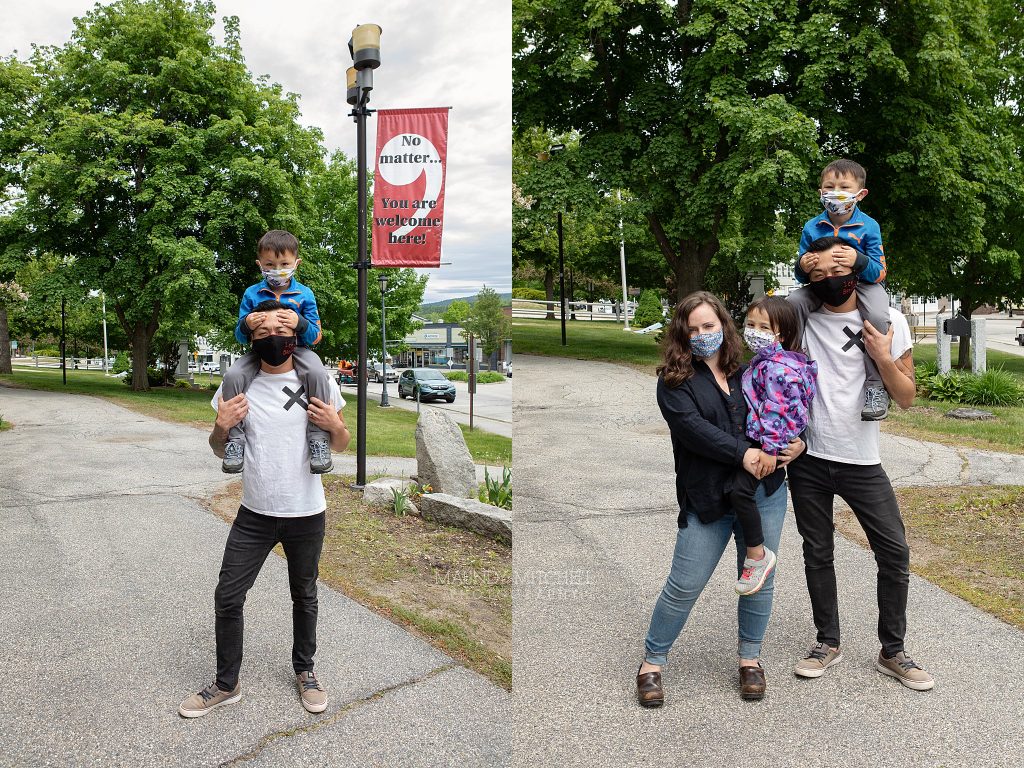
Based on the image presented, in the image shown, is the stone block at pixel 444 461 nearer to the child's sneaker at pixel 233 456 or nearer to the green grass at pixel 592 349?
the child's sneaker at pixel 233 456

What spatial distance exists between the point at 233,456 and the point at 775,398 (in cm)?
194

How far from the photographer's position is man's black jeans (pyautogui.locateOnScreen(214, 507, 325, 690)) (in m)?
Result: 2.97

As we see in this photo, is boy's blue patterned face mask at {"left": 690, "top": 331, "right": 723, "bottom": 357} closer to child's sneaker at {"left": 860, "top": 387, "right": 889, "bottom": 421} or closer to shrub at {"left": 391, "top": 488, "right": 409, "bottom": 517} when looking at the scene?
child's sneaker at {"left": 860, "top": 387, "right": 889, "bottom": 421}

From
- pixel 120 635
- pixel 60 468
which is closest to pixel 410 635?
pixel 120 635

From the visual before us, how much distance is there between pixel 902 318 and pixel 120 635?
363 cm

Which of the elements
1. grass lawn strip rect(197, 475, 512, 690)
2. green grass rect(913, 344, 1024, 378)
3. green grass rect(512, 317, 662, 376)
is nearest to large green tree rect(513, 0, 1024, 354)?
green grass rect(512, 317, 662, 376)

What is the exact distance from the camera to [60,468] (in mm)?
8711

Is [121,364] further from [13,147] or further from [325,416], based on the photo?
[325,416]

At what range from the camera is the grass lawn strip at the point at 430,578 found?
3674 mm

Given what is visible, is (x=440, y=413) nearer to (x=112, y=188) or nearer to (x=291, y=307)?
(x=291, y=307)

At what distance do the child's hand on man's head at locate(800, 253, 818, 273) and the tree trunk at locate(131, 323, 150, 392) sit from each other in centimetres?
2226

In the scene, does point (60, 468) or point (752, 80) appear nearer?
point (60, 468)

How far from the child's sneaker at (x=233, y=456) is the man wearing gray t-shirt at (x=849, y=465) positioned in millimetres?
2154

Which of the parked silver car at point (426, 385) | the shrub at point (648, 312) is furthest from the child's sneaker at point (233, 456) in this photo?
the shrub at point (648, 312)
